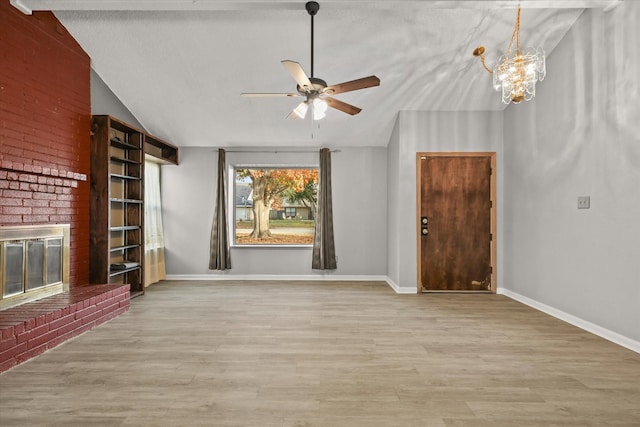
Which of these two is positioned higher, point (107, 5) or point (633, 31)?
point (107, 5)

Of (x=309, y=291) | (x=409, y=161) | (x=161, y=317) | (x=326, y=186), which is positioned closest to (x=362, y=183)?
(x=326, y=186)

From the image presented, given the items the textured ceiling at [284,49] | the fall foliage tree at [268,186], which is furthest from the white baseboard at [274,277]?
the textured ceiling at [284,49]

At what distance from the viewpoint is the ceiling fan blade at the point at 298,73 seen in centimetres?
249

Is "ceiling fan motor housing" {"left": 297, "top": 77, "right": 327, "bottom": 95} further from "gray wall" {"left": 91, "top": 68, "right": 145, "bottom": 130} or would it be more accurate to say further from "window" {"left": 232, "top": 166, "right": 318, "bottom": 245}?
"window" {"left": 232, "top": 166, "right": 318, "bottom": 245}

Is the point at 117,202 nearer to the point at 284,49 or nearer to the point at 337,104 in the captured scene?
the point at 284,49

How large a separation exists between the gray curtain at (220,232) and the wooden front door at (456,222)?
310 cm

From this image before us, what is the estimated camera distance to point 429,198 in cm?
514

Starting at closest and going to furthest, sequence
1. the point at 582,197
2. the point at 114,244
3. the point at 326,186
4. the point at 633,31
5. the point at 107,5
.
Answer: the point at 633,31 → the point at 107,5 → the point at 582,197 → the point at 114,244 → the point at 326,186

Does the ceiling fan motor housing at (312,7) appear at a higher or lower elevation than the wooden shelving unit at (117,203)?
higher

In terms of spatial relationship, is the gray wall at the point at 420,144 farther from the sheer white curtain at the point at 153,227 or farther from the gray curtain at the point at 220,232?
the sheer white curtain at the point at 153,227

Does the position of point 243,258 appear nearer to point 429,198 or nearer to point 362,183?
point 362,183

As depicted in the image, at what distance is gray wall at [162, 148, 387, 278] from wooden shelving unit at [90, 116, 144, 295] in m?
1.13

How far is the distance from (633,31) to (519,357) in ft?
9.26

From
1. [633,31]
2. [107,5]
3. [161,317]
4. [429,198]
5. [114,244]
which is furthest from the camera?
[429,198]
